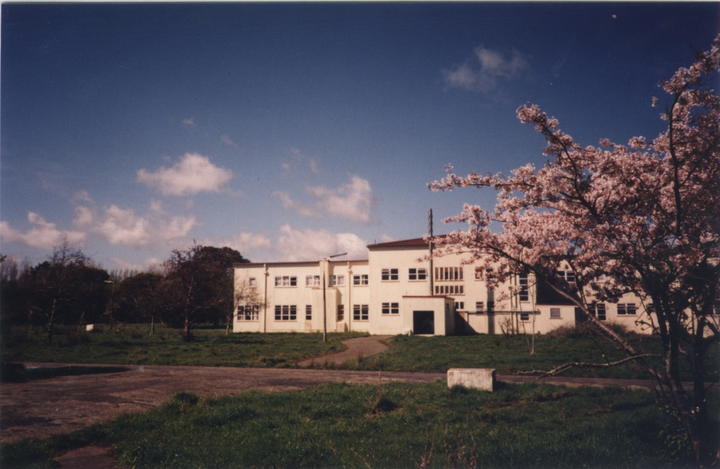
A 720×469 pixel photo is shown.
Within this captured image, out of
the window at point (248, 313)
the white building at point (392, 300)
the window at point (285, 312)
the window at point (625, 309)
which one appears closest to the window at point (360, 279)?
the white building at point (392, 300)

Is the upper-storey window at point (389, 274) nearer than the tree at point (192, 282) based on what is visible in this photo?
No

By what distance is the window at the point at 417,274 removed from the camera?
4066 centimetres

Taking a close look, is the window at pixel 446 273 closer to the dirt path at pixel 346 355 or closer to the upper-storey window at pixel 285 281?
the dirt path at pixel 346 355

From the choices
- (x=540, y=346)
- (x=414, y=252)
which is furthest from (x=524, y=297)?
(x=540, y=346)

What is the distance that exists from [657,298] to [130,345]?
29781 millimetres

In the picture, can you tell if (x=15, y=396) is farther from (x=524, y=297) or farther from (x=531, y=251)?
(x=524, y=297)

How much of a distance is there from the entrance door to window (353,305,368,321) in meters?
6.03

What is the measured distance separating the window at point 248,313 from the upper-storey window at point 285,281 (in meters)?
3.39

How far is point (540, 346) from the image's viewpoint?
24.8 m

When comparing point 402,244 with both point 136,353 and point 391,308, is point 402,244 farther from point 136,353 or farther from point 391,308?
point 136,353


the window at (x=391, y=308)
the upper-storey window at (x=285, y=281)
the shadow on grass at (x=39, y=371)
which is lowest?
the shadow on grass at (x=39, y=371)

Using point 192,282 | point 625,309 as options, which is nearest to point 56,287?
point 192,282

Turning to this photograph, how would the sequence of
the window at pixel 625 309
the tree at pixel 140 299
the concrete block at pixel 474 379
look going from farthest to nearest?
the tree at pixel 140 299 < the window at pixel 625 309 < the concrete block at pixel 474 379

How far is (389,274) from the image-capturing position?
41.1m
